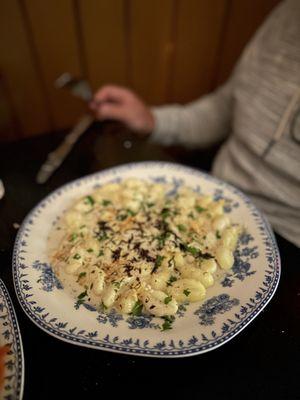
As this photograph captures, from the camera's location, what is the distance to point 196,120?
43.2 inches

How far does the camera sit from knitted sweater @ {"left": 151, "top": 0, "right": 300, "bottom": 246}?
75 cm

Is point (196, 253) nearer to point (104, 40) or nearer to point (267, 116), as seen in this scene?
point (267, 116)

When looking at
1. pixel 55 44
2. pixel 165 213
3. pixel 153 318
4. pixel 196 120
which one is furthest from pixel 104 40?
pixel 153 318

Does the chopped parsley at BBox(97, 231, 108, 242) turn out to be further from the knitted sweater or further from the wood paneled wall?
the wood paneled wall

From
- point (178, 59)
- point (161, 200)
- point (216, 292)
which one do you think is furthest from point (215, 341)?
point (178, 59)

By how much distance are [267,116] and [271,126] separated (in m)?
0.03

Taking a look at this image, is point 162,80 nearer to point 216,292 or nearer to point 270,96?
point 270,96

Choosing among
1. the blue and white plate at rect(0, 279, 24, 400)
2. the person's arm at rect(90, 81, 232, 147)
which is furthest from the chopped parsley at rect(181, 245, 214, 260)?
the person's arm at rect(90, 81, 232, 147)

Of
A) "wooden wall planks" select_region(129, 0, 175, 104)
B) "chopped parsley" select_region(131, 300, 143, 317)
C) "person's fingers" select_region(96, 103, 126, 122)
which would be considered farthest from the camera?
"wooden wall planks" select_region(129, 0, 175, 104)

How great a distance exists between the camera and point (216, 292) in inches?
21.8

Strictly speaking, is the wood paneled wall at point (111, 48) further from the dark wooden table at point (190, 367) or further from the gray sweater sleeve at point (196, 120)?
the dark wooden table at point (190, 367)

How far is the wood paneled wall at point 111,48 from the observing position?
1.06 metres

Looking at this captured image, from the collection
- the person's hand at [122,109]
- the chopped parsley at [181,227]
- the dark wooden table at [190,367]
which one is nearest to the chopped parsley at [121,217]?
the chopped parsley at [181,227]

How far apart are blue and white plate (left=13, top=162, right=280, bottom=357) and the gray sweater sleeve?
→ 1.50 ft
